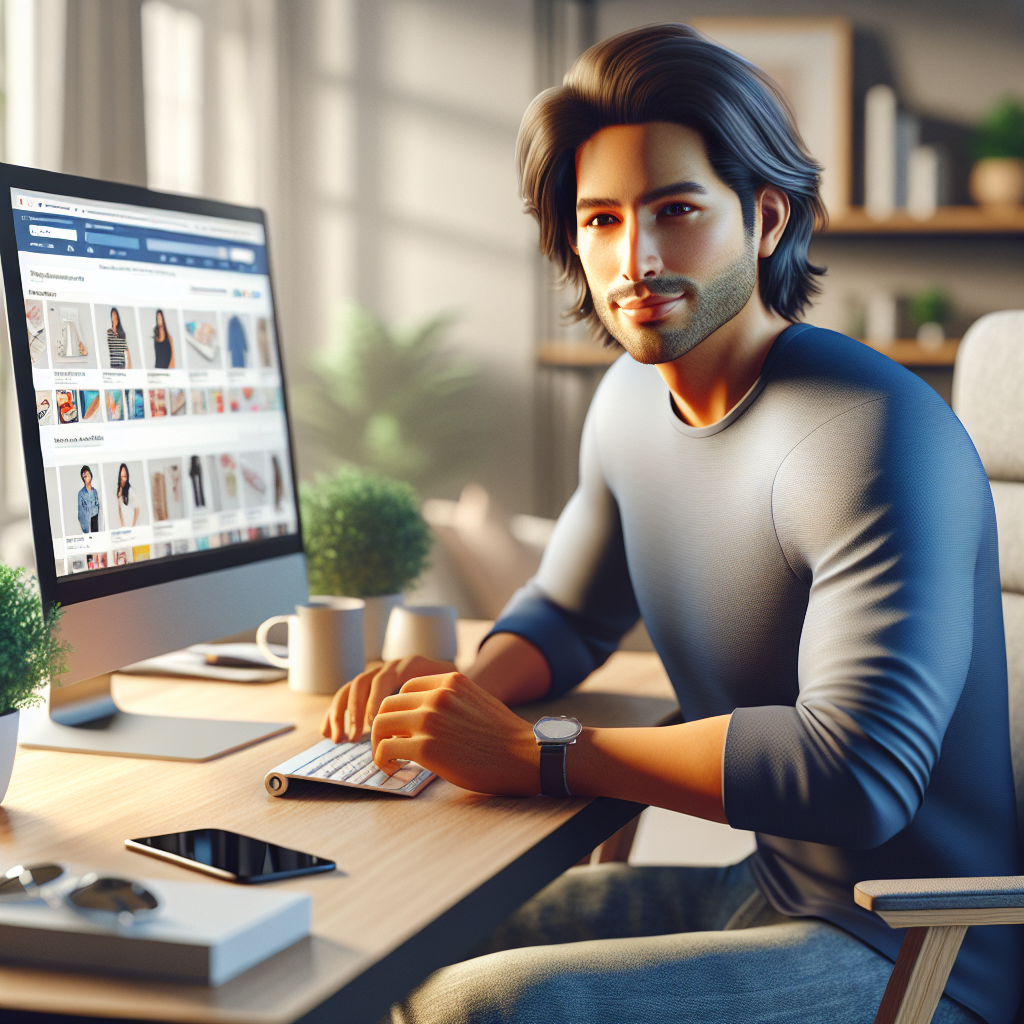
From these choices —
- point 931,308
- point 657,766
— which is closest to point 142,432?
point 657,766

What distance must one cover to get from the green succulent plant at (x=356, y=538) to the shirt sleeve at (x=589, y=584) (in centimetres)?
20

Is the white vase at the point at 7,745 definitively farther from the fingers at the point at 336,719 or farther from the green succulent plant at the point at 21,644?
the fingers at the point at 336,719

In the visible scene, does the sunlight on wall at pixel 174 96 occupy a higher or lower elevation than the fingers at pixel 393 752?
higher

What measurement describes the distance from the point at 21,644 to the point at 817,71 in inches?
161

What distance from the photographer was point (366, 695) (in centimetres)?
113

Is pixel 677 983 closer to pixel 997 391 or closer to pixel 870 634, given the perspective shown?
pixel 870 634

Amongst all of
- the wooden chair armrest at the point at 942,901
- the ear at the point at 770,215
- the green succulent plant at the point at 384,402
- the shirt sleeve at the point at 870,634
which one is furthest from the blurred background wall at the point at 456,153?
the wooden chair armrest at the point at 942,901

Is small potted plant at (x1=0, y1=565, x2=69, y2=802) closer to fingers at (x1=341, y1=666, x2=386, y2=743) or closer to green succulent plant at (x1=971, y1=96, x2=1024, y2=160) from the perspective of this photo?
fingers at (x1=341, y1=666, x2=386, y2=743)

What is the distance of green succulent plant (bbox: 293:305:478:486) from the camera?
14.6ft

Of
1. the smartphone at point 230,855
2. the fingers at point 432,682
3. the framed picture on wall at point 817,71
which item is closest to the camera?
the smartphone at point 230,855

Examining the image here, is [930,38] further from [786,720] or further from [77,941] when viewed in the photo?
[77,941]

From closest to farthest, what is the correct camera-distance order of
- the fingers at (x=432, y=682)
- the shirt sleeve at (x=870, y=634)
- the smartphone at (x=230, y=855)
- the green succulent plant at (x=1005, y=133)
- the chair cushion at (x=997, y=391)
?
1. the smartphone at (x=230, y=855)
2. the shirt sleeve at (x=870, y=634)
3. the fingers at (x=432, y=682)
4. the chair cushion at (x=997, y=391)
5. the green succulent plant at (x=1005, y=133)

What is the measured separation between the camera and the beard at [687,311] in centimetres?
108

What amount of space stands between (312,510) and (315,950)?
894mm
